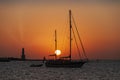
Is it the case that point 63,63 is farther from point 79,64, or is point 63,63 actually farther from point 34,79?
point 34,79

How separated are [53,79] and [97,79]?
11.3m

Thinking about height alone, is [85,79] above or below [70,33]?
below

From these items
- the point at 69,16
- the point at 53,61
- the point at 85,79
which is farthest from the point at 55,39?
the point at 85,79

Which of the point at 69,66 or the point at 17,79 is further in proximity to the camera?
the point at 69,66

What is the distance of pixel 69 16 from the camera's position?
133 m

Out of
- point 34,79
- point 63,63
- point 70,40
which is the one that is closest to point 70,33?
point 70,40

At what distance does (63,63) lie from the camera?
486ft

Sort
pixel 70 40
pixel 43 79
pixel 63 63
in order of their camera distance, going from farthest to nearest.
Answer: pixel 63 63
pixel 70 40
pixel 43 79

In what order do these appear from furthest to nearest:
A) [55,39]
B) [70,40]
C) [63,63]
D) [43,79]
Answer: [55,39]
[63,63]
[70,40]
[43,79]

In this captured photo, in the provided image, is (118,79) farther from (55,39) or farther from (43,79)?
(55,39)

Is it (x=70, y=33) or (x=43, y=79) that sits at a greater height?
(x=70, y=33)

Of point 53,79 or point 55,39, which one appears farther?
point 55,39

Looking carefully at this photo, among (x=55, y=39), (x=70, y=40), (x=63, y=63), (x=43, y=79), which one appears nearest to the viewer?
(x=43, y=79)

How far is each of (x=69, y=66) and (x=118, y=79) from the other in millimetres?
45016
